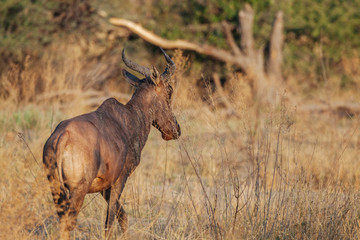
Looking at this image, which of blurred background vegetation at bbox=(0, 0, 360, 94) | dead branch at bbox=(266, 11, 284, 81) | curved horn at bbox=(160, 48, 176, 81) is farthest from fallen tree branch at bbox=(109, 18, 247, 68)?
curved horn at bbox=(160, 48, 176, 81)

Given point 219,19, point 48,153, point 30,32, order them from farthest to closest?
1. point 219,19
2. point 30,32
3. point 48,153

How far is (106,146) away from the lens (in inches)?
156

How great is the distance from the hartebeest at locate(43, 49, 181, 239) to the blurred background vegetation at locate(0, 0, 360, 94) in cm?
879

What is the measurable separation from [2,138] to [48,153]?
3.49 metres

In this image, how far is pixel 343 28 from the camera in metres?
17.2

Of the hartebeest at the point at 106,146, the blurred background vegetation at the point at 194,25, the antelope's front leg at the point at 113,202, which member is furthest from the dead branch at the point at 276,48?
the antelope's front leg at the point at 113,202

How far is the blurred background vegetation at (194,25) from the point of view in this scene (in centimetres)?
1411

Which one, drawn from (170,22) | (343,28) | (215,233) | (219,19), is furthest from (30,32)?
(215,233)

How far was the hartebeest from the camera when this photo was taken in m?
3.64

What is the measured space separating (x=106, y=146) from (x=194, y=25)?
12.3 meters

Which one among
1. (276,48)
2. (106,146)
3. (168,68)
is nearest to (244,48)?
(276,48)

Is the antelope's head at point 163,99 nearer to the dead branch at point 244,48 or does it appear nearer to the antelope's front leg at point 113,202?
the antelope's front leg at point 113,202

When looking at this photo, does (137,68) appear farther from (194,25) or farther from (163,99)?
(194,25)

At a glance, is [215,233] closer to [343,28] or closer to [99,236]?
[99,236]
